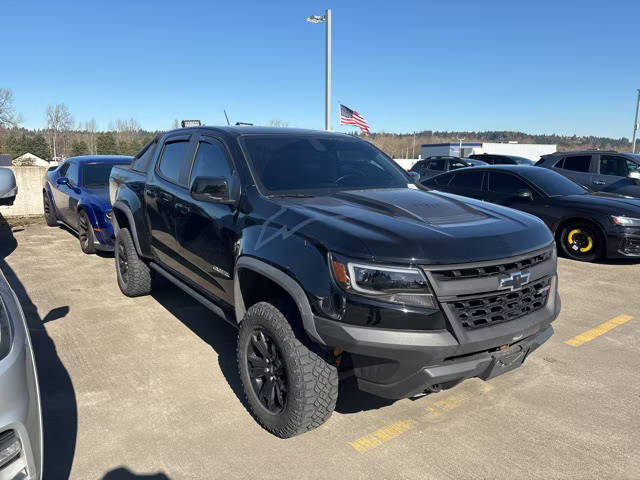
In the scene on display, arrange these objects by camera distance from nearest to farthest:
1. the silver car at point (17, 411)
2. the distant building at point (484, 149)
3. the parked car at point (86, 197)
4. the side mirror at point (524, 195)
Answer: the silver car at point (17, 411), the parked car at point (86, 197), the side mirror at point (524, 195), the distant building at point (484, 149)

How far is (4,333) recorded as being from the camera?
205cm

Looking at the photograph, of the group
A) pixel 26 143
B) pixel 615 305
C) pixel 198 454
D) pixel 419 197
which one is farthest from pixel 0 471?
pixel 26 143

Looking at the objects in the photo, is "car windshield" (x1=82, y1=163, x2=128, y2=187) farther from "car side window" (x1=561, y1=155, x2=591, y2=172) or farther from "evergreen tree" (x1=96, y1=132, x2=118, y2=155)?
"evergreen tree" (x1=96, y1=132, x2=118, y2=155)

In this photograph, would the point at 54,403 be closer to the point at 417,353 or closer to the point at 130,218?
the point at 130,218

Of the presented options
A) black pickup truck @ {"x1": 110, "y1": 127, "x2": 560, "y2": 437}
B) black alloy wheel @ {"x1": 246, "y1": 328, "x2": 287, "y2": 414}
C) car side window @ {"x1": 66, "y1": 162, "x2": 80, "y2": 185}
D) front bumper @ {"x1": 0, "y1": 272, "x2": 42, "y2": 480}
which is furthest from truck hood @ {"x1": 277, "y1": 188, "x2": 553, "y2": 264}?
car side window @ {"x1": 66, "y1": 162, "x2": 80, "y2": 185}

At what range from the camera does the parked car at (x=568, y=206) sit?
6992mm

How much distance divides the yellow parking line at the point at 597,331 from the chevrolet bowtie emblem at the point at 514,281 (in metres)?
2.10

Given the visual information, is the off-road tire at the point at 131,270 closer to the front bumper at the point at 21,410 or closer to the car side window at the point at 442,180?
the front bumper at the point at 21,410

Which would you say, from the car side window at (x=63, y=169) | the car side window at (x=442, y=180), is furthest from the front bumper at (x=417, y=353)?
the car side window at (x=63, y=169)

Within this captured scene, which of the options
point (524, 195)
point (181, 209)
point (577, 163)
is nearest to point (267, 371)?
point (181, 209)

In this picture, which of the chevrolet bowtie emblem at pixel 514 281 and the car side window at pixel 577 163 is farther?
the car side window at pixel 577 163

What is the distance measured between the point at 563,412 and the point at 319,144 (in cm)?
262

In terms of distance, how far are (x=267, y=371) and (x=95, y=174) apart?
6326 millimetres

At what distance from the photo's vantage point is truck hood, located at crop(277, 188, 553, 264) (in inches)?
93.9
